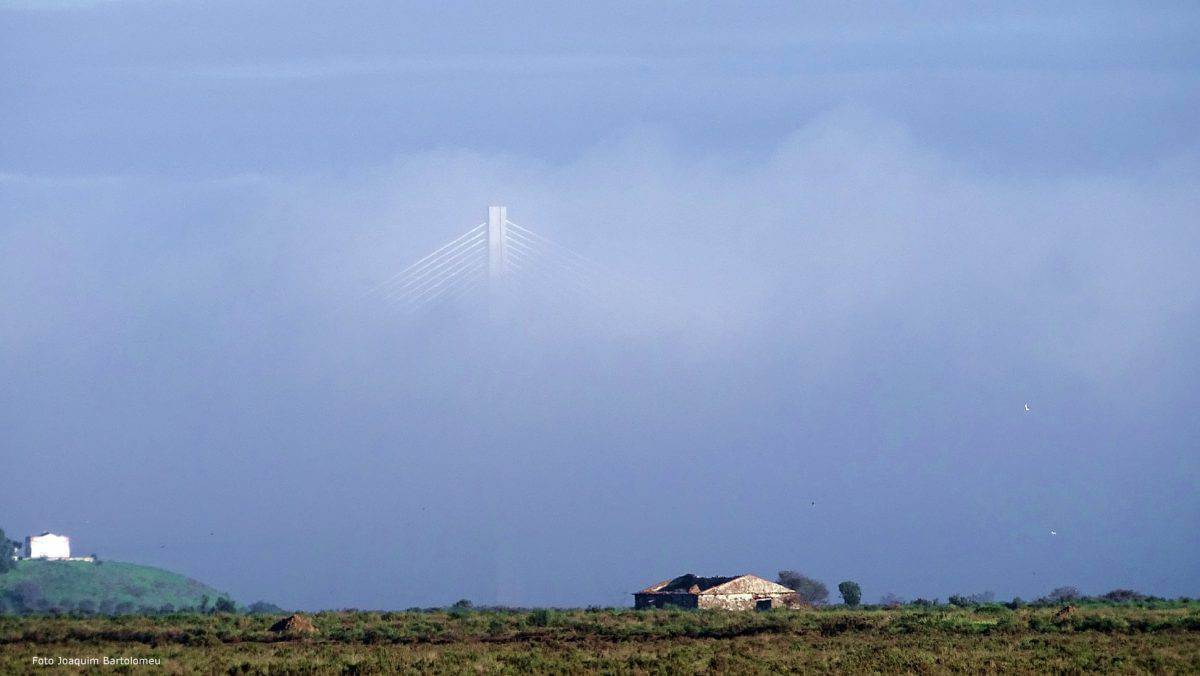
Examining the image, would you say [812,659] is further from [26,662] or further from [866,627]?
[26,662]

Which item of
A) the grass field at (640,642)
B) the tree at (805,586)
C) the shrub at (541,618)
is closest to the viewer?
the grass field at (640,642)

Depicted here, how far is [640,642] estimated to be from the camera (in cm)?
6881

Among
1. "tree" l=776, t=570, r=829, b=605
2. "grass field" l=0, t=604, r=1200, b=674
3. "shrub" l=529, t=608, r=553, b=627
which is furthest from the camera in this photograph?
"tree" l=776, t=570, r=829, b=605

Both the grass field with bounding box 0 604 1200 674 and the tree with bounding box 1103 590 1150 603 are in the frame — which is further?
the tree with bounding box 1103 590 1150 603

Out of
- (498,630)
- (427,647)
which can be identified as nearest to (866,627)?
(498,630)

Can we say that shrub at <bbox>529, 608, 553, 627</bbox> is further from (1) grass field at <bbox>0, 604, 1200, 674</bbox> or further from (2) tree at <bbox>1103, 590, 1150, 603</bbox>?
(2) tree at <bbox>1103, 590, 1150, 603</bbox>

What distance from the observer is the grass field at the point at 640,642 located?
185ft

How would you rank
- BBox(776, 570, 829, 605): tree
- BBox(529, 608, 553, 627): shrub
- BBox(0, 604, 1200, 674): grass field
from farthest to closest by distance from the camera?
BBox(776, 570, 829, 605): tree, BBox(529, 608, 553, 627): shrub, BBox(0, 604, 1200, 674): grass field

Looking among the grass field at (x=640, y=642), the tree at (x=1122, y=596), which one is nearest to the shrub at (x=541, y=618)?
the grass field at (x=640, y=642)

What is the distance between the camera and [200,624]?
8162 cm

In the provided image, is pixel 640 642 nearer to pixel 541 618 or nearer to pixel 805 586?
pixel 541 618

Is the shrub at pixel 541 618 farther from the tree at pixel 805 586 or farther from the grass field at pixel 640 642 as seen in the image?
the tree at pixel 805 586

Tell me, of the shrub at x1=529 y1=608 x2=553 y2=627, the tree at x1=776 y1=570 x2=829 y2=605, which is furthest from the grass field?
the tree at x1=776 y1=570 x2=829 y2=605

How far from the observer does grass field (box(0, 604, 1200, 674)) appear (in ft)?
185
